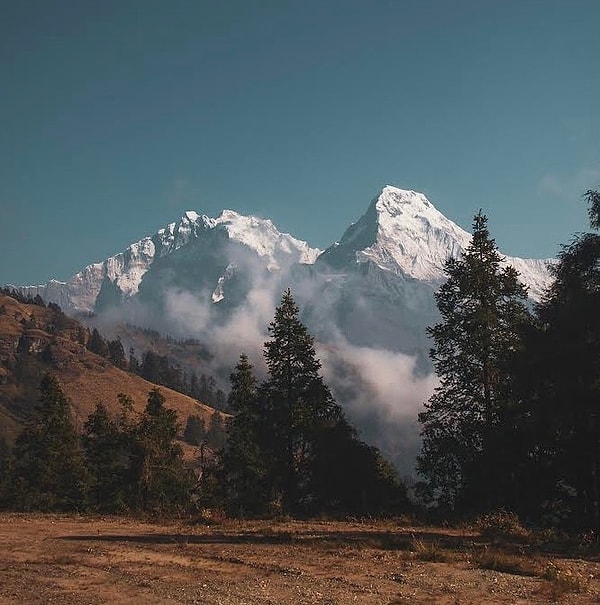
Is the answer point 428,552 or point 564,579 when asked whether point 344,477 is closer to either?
point 428,552

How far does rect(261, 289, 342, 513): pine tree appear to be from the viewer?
35.8 meters

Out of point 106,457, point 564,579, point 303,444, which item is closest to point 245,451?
point 303,444

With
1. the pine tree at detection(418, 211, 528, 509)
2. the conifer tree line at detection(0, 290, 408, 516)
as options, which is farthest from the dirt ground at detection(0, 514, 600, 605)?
the conifer tree line at detection(0, 290, 408, 516)

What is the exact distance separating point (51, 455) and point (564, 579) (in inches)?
2048

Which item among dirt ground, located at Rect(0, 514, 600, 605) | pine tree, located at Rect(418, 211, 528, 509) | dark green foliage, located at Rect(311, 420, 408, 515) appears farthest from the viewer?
dark green foliage, located at Rect(311, 420, 408, 515)

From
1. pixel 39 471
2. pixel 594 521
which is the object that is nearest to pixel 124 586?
pixel 594 521

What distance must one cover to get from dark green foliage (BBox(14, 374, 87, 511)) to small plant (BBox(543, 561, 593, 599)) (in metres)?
48.8

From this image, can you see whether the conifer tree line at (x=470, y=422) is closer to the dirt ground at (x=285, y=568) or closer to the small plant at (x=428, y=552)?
the dirt ground at (x=285, y=568)

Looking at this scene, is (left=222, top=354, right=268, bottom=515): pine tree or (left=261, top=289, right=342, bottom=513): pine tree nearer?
(left=261, top=289, right=342, bottom=513): pine tree

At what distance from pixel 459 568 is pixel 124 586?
283 inches

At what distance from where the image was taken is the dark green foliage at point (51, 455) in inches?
2162

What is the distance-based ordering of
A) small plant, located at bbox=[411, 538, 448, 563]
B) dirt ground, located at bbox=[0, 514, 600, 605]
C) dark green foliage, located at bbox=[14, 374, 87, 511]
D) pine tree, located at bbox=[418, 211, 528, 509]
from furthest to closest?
dark green foliage, located at bbox=[14, 374, 87, 511] → pine tree, located at bbox=[418, 211, 528, 509] → small plant, located at bbox=[411, 538, 448, 563] → dirt ground, located at bbox=[0, 514, 600, 605]

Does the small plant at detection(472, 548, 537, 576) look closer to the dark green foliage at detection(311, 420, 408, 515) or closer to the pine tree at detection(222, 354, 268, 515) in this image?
the dark green foliage at detection(311, 420, 408, 515)

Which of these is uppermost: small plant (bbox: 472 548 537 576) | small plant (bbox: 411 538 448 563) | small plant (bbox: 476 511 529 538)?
small plant (bbox: 476 511 529 538)
